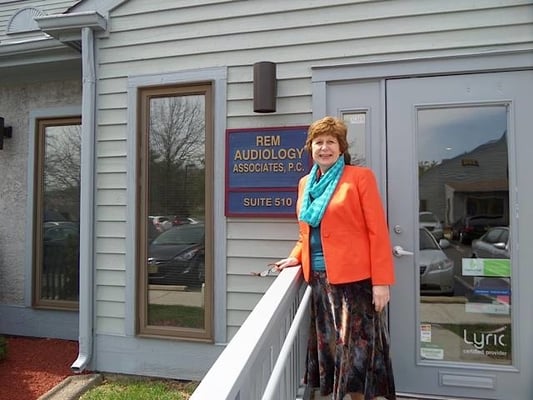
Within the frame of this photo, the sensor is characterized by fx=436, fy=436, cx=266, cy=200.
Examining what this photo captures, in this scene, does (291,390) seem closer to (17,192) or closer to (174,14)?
(174,14)

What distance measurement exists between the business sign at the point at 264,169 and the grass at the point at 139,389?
1296 millimetres

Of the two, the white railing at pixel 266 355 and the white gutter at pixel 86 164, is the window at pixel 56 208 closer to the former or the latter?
the white gutter at pixel 86 164

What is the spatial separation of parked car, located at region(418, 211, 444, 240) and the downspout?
2.42m

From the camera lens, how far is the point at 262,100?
116 inches

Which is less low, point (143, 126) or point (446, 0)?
point (446, 0)

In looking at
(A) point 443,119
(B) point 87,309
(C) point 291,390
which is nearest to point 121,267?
(B) point 87,309

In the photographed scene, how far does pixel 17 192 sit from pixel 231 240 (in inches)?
106

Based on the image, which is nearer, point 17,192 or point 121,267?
point 121,267

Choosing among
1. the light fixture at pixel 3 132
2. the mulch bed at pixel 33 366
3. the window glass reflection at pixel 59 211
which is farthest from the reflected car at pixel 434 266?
the light fixture at pixel 3 132

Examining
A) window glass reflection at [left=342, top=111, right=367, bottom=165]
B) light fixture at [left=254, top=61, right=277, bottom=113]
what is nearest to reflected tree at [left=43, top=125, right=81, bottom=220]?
light fixture at [left=254, top=61, right=277, bottom=113]

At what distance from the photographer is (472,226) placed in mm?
2656

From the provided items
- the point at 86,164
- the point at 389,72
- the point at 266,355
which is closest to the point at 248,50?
the point at 389,72

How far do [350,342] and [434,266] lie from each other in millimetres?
974

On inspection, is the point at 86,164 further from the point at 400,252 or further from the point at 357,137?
the point at 400,252
